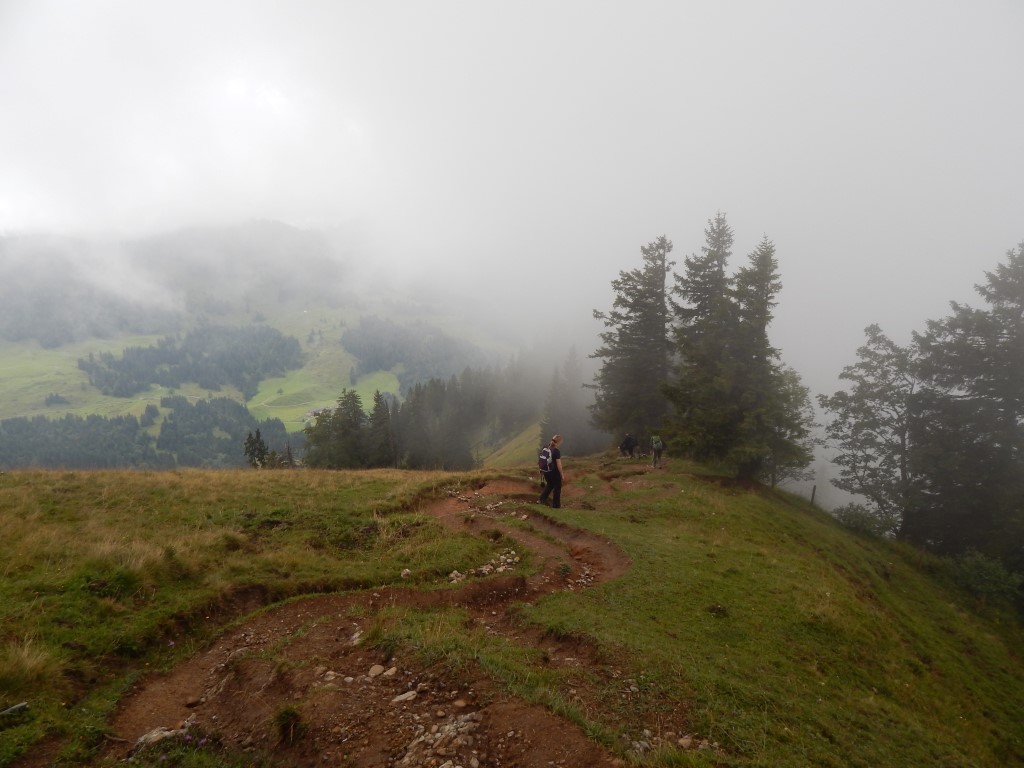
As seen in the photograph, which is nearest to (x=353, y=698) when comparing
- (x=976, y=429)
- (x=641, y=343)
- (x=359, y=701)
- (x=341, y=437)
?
(x=359, y=701)

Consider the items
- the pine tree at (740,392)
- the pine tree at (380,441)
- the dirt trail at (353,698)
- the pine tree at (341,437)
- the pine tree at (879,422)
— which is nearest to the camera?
the dirt trail at (353,698)

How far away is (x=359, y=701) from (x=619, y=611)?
635 cm

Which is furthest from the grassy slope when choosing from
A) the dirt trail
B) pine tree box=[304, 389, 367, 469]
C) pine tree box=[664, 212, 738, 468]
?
pine tree box=[304, 389, 367, 469]

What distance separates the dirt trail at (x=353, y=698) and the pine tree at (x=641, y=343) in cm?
2946

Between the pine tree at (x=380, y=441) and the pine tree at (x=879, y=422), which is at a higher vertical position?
the pine tree at (x=879, y=422)

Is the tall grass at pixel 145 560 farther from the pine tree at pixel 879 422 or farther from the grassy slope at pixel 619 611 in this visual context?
the pine tree at pixel 879 422

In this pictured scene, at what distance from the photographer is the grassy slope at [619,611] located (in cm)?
779

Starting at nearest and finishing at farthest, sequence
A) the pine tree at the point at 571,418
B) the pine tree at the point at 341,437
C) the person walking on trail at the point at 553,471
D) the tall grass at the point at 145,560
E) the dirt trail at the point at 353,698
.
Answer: the dirt trail at the point at 353,698
the tall grass at the point at 145,560
the person walking on trail at the point at 553,471
the pine tree at the point at 341,437
the pine tree at the point at 571,418

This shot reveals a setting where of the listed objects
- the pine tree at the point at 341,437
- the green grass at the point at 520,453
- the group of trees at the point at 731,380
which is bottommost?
the green grass at the point at 520,453

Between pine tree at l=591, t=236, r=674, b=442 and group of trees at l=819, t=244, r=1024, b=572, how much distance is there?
13.4 meters

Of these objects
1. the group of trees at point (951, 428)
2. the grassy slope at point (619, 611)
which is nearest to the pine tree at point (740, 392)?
the grassy slope at point (619, 611)

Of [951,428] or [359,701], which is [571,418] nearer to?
[951,428]

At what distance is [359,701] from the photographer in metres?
7.25

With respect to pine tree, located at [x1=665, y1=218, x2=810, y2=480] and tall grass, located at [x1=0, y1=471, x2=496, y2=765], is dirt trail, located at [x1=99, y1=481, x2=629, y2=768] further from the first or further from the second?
pine tree, located at [x1=665, y1=218, x2=810, y2=480]
